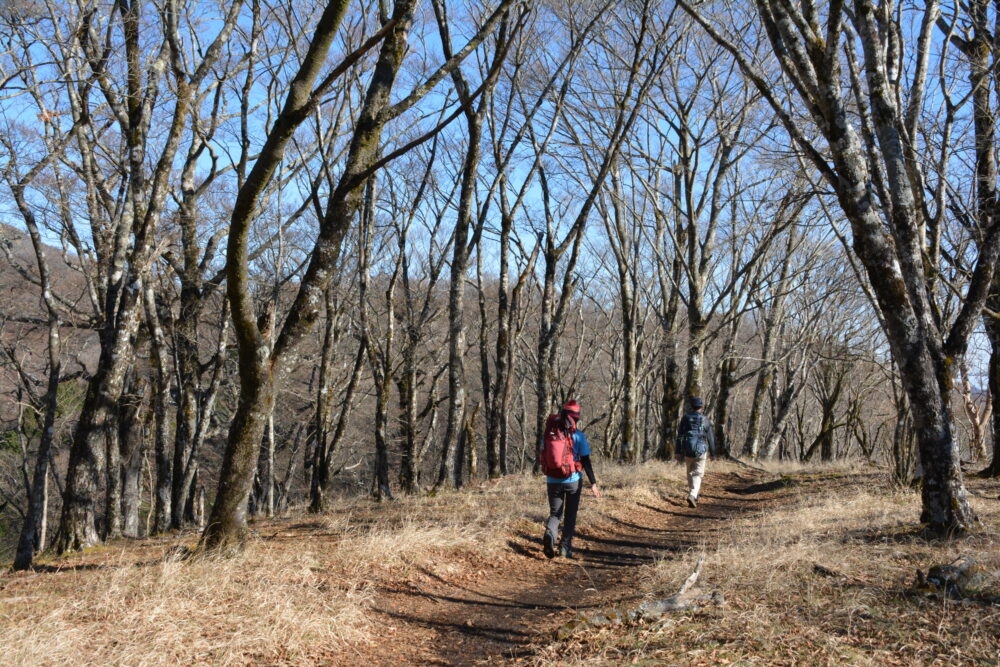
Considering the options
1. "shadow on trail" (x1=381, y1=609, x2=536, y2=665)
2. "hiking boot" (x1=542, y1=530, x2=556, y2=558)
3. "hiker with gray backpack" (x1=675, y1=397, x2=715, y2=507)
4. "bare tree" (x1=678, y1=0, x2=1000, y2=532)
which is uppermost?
"bare tree" (x1=678, y1=0, x2=1000, y2=532)

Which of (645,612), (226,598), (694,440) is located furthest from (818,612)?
(694,440)

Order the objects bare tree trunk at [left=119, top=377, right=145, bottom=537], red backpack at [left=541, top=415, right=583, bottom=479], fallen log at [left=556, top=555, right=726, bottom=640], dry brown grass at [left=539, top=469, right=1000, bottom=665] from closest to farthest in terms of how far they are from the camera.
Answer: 1. dry brown grass at [left=539, top=469, right=1000, bottom=665]
2. fallen log at [left=556, top=555, right=726, bottom=640]
3. red backpack at [left=541, top=415, right=583, bottom=479]
4. bare tree trunk at [left=119, top=377, right=145, bottom=537]

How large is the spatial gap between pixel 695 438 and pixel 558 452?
4197mm

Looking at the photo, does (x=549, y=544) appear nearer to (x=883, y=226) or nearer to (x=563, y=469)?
(x=563, y=469)

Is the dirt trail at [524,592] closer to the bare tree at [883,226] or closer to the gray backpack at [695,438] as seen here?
the gray backpack at [695,438]

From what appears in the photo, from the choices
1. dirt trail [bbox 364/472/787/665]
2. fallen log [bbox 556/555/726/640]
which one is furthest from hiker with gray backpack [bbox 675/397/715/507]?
fallen log [bbox 556/555/726/640]

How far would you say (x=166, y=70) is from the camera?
32.2ft

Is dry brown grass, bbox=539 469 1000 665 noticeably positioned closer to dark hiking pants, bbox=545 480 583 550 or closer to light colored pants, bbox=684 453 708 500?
dark hiking pants, bbox=545 480 583 550

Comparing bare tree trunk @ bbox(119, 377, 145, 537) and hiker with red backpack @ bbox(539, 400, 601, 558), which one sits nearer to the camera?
hiker with red backpack @ bbox(539, 400, 601, 558)

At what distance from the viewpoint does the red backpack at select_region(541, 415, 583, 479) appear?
7.25 m

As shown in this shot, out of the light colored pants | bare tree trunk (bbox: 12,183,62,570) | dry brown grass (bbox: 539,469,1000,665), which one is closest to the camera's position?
dry brown grass (bbox: 539,469,1000,665)

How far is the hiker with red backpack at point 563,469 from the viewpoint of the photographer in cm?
727

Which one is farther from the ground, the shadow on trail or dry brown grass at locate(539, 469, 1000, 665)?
dry brown grass at locate(539, 469, 1000, 665)

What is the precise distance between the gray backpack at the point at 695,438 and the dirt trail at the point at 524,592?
111 cm
